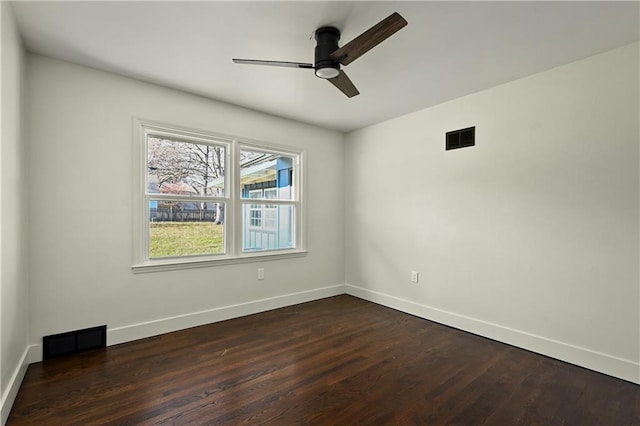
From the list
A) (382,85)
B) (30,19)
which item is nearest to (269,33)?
(382,85)

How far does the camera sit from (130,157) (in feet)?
9.42

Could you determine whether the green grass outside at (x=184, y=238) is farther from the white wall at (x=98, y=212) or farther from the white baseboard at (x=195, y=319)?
the white baseboard at (x=195, y=319)

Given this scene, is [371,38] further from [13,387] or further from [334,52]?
[13,387]

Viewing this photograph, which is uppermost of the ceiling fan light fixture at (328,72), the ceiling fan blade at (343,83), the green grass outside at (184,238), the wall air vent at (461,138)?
the ceiling fan blade at (343,83)

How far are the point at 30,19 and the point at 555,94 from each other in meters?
4.05

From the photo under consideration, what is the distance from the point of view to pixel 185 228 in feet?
10.8

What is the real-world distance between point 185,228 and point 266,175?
123 cm

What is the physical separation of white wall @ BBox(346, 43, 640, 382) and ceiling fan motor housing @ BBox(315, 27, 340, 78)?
184cm

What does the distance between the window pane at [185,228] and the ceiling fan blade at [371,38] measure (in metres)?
2.22

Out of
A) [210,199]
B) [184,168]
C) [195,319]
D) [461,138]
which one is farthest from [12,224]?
[461,138]

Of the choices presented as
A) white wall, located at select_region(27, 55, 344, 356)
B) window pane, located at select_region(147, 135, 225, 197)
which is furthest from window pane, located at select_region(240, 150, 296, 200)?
white wall, located at select_region(27, 55, 344, 356)

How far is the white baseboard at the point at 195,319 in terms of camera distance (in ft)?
9.09

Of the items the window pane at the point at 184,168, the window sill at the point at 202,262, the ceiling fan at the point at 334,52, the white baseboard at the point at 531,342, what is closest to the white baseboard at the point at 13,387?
the window sill at the point at 202,262

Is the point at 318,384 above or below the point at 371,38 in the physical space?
below
